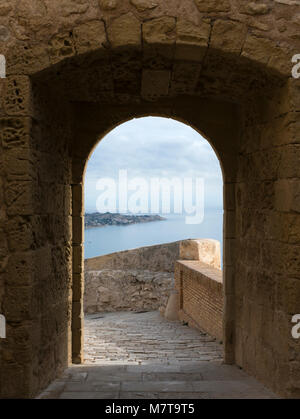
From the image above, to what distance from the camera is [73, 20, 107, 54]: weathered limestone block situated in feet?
10.1

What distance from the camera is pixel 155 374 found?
4.25 meters

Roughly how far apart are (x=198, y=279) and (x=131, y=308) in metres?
5.02

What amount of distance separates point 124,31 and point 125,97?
4.11ft

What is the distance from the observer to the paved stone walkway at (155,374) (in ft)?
11.3

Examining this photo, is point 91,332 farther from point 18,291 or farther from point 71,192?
point 18,291

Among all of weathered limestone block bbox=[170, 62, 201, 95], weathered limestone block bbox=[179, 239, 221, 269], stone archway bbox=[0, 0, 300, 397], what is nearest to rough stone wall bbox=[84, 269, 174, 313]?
weathered limestone block bbox=[179, 239, 221, 269]

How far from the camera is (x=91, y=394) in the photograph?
341cm

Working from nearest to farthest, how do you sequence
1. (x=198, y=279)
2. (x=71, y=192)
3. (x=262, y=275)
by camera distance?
1. (x=262, y=275)
2. (x=71, y=192)
3. (x=198, y=279)

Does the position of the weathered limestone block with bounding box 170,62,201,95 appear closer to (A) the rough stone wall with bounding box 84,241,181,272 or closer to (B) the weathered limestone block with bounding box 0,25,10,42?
(B) the weathered limestone block with bounding box 0,25,10,42

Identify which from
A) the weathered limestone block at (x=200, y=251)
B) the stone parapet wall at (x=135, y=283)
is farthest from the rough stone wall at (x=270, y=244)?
the stone parapet wall at (x=135, y=283)

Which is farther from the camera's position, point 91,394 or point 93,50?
point 91,394

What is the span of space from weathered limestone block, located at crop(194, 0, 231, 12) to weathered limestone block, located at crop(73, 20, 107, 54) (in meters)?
0.80
